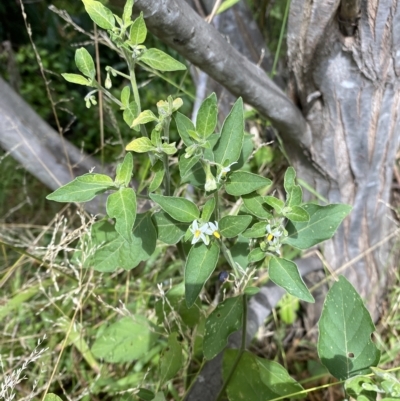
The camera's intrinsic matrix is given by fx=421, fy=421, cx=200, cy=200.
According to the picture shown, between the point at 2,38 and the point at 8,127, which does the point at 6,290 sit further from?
the point at 2,38

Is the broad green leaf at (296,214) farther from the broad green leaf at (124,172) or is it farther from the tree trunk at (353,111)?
the tree trunk at (353,111)

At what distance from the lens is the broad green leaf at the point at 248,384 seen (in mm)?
887

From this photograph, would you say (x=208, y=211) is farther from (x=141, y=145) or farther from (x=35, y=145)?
(x=35, y=145)

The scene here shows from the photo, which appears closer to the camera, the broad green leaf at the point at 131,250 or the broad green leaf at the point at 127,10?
the broad green leaf at the point at 127,10

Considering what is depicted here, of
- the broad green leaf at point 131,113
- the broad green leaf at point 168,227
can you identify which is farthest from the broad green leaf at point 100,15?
the broad green leaf at point 168,227

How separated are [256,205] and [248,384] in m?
0.41

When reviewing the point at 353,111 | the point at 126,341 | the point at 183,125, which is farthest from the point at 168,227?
the point at 353,111

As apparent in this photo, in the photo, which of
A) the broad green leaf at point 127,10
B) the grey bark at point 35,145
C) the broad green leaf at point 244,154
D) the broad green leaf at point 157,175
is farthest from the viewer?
the grey bark at point 35,145

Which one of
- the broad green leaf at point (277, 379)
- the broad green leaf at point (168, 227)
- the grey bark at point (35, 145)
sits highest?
the broad green leaf at point (168, 227)

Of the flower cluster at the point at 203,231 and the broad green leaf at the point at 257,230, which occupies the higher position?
the broad green leaf at the point at 257,230

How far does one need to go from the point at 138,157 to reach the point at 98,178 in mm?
1326

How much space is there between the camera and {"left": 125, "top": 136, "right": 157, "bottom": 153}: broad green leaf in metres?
0.67

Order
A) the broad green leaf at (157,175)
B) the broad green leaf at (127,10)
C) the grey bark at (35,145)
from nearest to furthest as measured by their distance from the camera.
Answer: the broad green leaf at (127,10) < the broad green leaf at (157,175) < the grey bark at (35,145)

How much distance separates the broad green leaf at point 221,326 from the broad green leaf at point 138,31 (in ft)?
1.66
